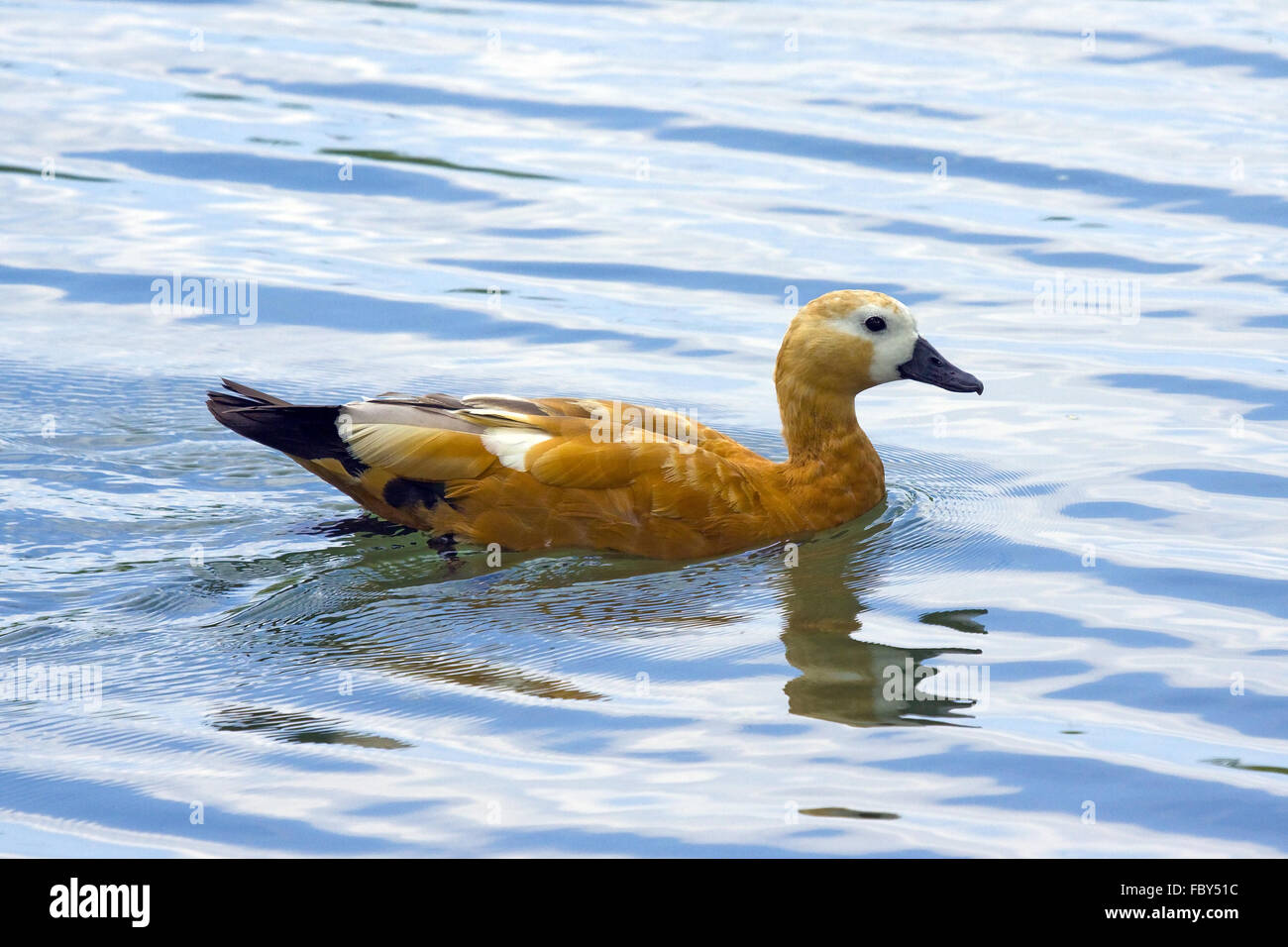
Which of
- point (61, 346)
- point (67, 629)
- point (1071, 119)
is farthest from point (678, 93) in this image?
point (67, 629)

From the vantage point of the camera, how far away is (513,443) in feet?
25.2

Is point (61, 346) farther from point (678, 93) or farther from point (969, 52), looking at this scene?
point (969, 52)

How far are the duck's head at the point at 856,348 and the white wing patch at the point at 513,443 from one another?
1.25 m

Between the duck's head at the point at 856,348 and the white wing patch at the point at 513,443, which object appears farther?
the duck's head at the point at 856,348

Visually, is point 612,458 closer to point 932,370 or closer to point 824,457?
point 824,457

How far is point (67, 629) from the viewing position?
22.4 ft

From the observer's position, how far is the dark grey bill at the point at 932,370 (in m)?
8.13

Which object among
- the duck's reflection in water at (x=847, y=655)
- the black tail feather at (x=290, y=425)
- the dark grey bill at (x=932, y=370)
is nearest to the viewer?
the duck's reflection in water at (x=847, y=655)

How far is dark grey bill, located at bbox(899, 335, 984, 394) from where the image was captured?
8.13 meters

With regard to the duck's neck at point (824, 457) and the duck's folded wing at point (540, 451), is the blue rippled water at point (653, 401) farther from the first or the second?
the duck's folded wing at point (540, 451)

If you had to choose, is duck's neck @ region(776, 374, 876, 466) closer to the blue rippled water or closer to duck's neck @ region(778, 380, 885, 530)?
duck's neck @ region(778, 380, 885, 530)

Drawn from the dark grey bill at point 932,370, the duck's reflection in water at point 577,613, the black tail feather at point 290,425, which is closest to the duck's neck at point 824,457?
the duck's reflection in water at point 577,613

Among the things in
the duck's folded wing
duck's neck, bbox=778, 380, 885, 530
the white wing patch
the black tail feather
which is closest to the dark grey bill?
duck's neck, bbox=778, 380, 885, 530

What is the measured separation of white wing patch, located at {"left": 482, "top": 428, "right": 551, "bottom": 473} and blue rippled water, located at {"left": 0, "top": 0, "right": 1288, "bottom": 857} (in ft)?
1.48
